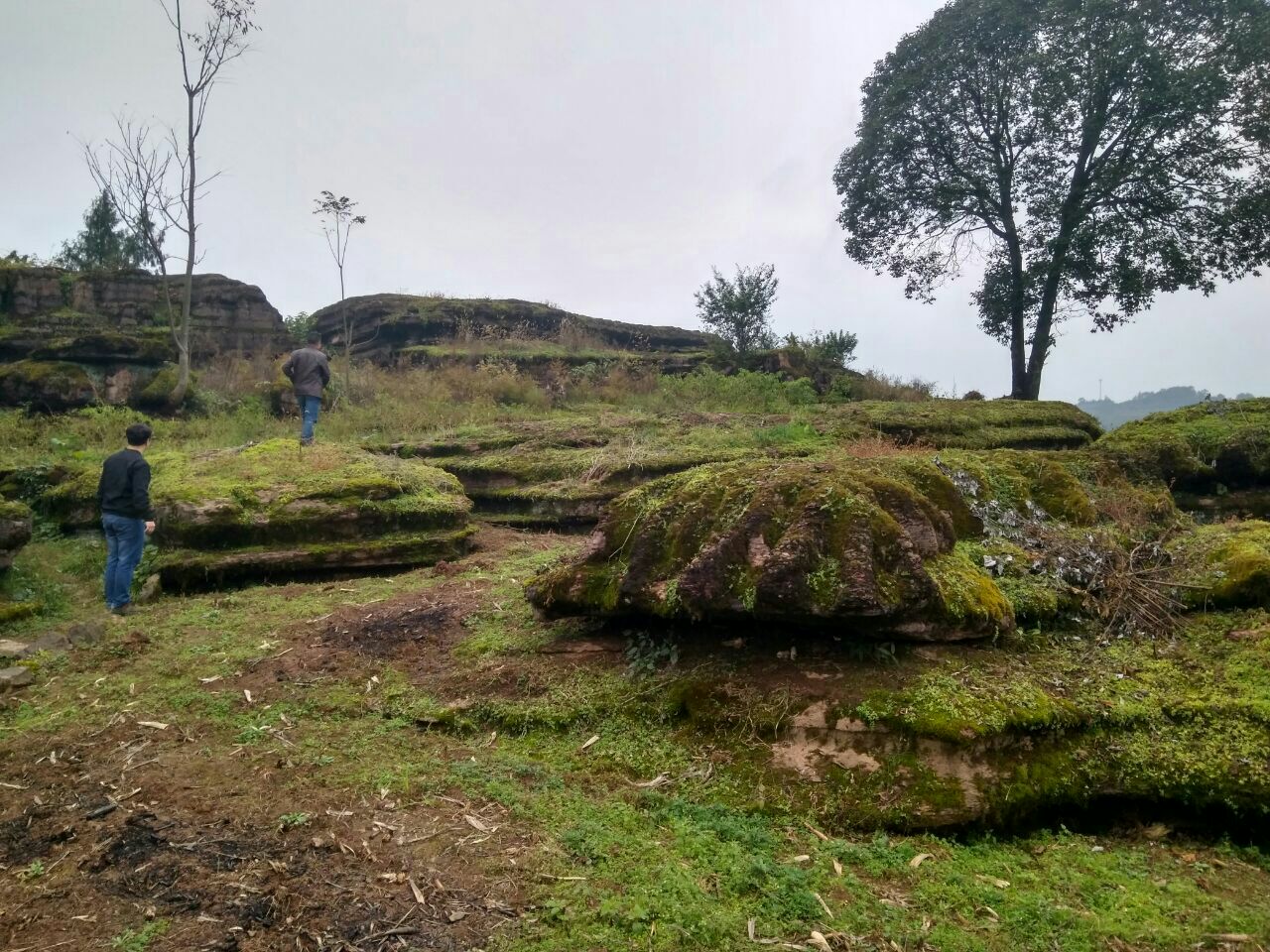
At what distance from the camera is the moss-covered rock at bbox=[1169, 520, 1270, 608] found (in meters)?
4.68

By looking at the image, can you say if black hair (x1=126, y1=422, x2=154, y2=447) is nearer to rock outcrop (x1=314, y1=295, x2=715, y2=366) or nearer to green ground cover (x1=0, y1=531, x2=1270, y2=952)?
green ground cover (x1=0, y1=531, x2=1270, y2=952)

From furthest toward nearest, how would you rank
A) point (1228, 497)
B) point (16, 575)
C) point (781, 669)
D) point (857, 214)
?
point (857, 214) → point (1228, 497) → point (16, 575) → point (781, 669)

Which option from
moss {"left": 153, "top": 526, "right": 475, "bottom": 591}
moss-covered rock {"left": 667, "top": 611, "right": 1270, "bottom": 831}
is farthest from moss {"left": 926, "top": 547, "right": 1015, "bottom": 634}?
moss {"left": 153, "top": 526, "right": 475, "bottom": 591}

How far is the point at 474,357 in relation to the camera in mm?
20406

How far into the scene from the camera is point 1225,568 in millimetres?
4863

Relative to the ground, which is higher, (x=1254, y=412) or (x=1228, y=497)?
(x=1254, y=412)

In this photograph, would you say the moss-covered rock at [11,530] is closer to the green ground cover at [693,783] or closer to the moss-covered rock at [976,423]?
the green ground cover at [693,783]

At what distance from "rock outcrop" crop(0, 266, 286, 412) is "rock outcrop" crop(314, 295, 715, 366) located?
2433mm

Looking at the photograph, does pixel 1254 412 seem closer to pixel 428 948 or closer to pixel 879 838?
pixel 879 838

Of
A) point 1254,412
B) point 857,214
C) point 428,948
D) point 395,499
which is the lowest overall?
point 428,948

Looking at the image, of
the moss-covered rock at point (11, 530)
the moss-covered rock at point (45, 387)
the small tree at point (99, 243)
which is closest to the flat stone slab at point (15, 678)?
the moss-covered rock at point (11, 530)

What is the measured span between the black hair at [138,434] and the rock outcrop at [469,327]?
1492cm

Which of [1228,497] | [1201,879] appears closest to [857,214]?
[1228,497]

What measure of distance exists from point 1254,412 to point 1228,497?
6.60 feet
